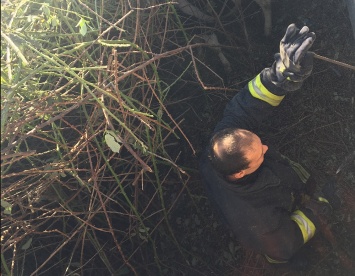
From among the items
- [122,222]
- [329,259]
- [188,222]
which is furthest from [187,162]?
[329,259]

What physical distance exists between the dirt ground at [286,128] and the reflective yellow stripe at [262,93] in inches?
21.5

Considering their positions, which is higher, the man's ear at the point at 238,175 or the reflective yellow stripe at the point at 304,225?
the man's ear at the point at 238,175

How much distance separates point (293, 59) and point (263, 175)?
0.61 meters

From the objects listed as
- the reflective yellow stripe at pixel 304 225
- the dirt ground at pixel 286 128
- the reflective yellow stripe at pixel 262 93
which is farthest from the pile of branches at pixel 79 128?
the reflective yellow stripe at pixel 304 225

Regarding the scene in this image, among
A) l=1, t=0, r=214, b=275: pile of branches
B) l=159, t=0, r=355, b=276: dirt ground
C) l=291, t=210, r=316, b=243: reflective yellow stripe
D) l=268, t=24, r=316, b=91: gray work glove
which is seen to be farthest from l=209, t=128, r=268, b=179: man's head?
l=159, t=0, r=355, b=276: dirt ground

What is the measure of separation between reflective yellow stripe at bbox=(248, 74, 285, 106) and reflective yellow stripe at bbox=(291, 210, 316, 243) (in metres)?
0.65

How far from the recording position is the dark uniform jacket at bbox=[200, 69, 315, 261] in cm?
221

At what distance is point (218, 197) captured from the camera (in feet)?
7.68

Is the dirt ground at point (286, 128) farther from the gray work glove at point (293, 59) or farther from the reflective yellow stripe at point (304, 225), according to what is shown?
the gray work glove at point (293, 59)

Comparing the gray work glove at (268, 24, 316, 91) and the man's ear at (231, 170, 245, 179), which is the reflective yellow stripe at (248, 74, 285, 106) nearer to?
the gray work glove at (268, 24, 316, 91)

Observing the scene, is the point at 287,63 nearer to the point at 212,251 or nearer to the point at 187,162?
the point at 187,162

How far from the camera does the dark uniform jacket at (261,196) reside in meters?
2.21

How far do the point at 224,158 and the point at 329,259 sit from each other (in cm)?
108

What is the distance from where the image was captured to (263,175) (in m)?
2.21
